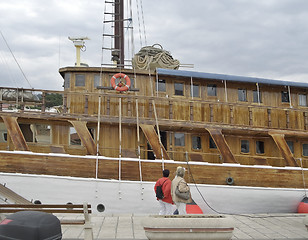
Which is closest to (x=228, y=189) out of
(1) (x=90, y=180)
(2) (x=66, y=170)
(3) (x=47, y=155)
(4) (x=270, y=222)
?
Result: (4) (x=270, y=222)

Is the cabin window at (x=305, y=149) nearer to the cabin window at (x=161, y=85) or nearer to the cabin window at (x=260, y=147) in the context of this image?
the cabin window at (x=260, y=147)

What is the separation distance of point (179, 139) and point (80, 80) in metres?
4.42

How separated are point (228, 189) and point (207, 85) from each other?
15.3 ft

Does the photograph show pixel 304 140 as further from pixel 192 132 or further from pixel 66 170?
pixel 66 170

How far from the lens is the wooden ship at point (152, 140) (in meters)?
9.00

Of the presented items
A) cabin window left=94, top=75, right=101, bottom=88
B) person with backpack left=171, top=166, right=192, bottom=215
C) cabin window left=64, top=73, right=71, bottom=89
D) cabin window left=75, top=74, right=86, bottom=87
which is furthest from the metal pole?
person with backpack left=171, top=166, right=192, bottom=215

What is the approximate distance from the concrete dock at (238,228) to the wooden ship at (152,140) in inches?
40.8

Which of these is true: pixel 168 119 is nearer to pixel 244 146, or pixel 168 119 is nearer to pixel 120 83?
pixel 120 83

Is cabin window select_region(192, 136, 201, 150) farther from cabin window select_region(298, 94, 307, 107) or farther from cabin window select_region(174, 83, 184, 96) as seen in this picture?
cabin window select_region(298, 94, 307, 107)

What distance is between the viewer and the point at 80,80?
11.7m

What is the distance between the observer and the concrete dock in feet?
20.7

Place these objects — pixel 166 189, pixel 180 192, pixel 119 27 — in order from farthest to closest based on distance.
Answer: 1. pixel 119 27
2. pixel 166 189
3. pixel 180 192

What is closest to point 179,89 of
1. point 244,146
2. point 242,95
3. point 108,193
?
point 242,95

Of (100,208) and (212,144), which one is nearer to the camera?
(100,208)
